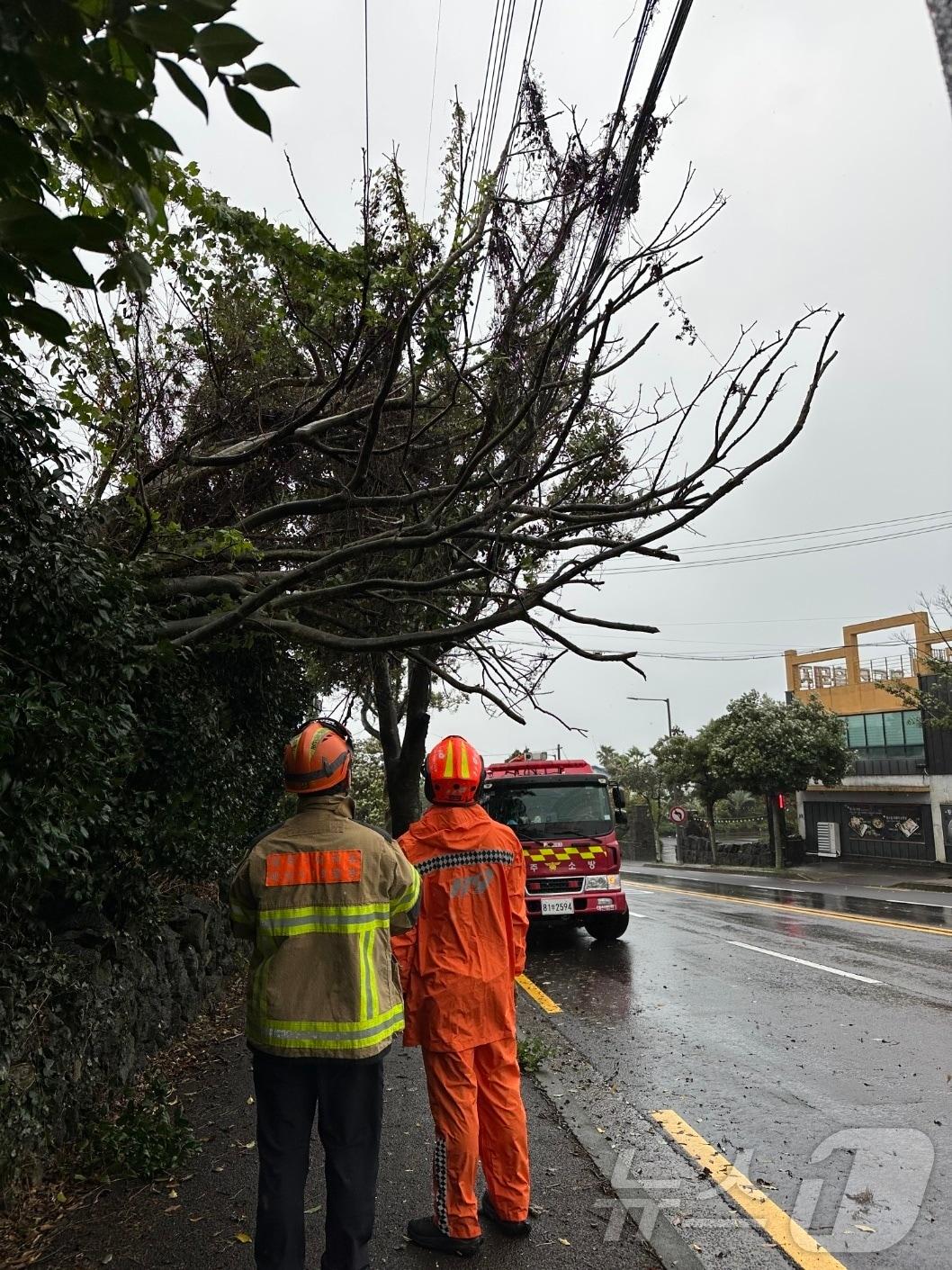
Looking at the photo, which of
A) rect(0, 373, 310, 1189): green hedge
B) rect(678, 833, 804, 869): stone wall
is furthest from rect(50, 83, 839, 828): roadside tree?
rect(678, 833, 804, 869): stone wall

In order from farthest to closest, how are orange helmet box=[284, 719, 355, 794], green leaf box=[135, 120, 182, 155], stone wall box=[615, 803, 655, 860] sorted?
stone wall box=[615, 803, 655, 860]
orange helmet box=[284, 719, 355, 794]
green leaf box=[135, 120, 182, 155]

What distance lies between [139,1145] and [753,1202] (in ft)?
8.98

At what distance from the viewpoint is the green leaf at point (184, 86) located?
66.3 inches

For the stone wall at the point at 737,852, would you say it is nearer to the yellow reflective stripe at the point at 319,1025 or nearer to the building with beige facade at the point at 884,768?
the building with beige facade at the point at 884,768

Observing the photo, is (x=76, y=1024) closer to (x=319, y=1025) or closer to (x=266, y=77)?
(x=319, y=1025)

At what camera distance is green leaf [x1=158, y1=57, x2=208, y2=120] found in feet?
5.53

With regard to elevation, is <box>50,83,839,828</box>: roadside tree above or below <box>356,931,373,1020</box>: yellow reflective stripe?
above

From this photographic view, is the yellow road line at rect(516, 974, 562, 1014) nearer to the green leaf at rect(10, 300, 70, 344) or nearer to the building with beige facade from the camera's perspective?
the green leaf at rect(10, 300, 70, 344)

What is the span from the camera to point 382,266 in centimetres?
730

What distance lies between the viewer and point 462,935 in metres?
3.92

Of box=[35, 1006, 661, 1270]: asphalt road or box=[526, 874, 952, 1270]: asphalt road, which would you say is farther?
box=[526, 874, 952, 1270]: asphalt road

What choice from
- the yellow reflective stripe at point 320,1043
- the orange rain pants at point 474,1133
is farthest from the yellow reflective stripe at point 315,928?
the orange rain pants at point 474,1133

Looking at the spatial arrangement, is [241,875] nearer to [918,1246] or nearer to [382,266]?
[918,1246]

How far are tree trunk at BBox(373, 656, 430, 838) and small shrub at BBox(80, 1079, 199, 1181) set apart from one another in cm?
905
